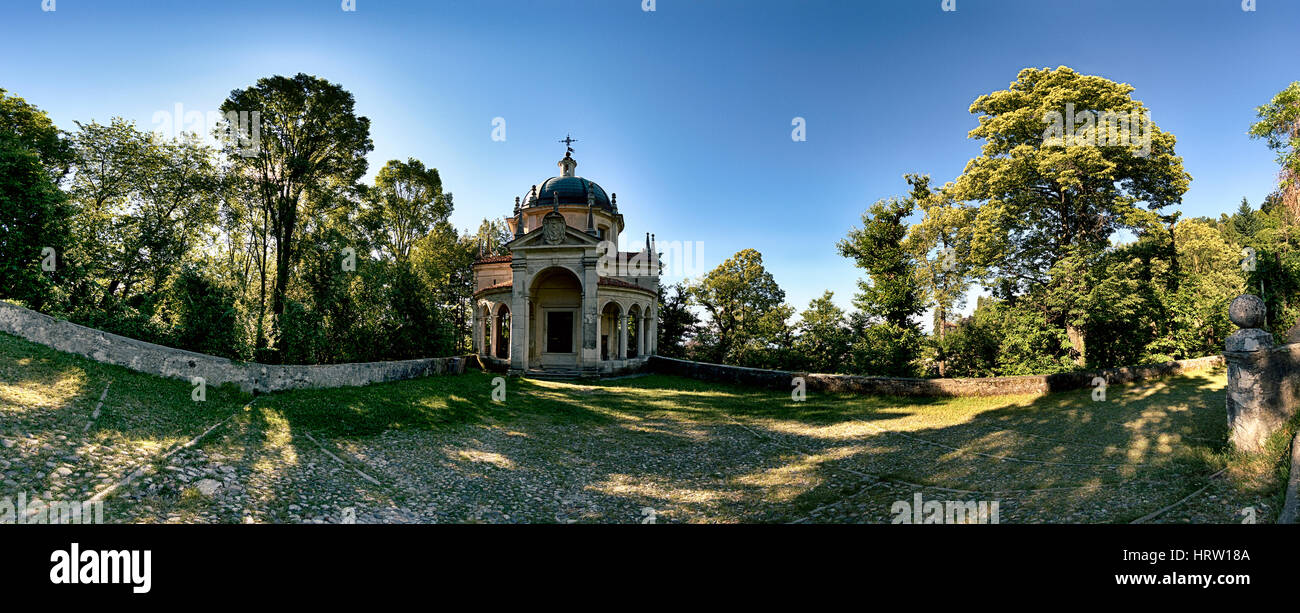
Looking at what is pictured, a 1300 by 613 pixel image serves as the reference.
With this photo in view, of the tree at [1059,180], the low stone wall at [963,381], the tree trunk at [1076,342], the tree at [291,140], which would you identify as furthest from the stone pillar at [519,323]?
the tree trunk at [1076,342]

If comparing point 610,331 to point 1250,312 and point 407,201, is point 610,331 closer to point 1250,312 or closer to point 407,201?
point 407,201

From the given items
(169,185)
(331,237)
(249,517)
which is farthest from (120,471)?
(169,185)

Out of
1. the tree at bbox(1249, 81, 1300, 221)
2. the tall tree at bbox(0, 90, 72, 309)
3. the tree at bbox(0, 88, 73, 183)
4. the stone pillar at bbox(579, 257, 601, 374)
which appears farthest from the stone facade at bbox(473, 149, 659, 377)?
the tree at bbox(1249, 81, 1300, 221)

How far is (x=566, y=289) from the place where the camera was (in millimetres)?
25734

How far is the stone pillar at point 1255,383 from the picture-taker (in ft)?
17.6

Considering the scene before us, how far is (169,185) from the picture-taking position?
22.3m

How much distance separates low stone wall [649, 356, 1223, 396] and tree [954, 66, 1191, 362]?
3476 mm

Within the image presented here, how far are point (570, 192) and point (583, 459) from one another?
944 inches

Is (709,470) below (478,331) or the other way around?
below

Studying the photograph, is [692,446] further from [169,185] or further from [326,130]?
[169,185]

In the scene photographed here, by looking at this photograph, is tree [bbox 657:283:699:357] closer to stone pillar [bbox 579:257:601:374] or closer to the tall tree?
stone pillar [bbox 579:257:601:374]

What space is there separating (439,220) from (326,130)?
1476cm

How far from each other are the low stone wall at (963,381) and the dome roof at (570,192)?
615 inches

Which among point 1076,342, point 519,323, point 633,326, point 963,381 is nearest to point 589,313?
point 519,323
